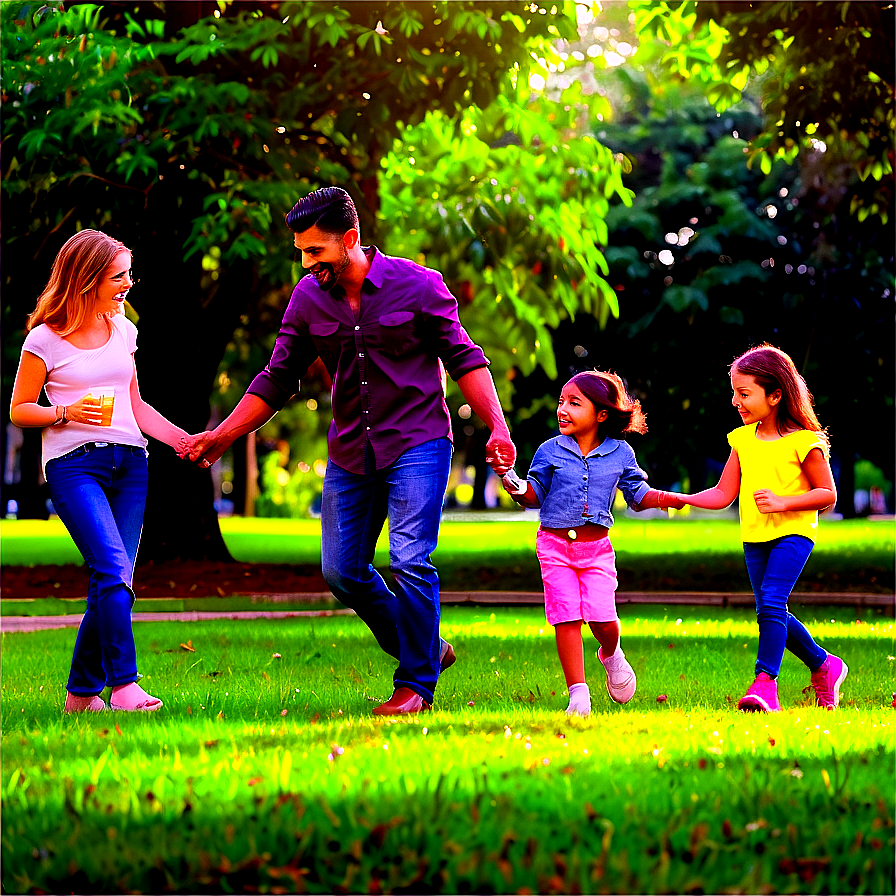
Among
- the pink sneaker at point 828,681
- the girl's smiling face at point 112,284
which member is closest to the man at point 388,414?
the girl's smiling face at point 112,284

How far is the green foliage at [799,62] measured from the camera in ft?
41.5

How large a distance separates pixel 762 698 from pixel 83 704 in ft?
10.5

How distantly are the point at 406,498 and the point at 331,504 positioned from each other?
0.44 m

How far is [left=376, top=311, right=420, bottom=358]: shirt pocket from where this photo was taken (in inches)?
239

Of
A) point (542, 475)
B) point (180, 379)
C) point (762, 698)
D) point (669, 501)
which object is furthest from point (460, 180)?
point (762, 698)

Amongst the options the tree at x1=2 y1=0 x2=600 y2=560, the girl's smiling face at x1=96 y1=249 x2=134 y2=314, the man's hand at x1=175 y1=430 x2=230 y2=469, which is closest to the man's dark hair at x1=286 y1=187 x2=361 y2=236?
the girl's smiling face at x1=96 y1=249 x2=134 y2=314

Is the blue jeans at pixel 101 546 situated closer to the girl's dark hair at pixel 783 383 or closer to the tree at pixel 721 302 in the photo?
the girl's dark hair at pixel 783 383

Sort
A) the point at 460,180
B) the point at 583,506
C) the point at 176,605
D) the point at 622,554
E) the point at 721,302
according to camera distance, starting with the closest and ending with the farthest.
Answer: the point at 583,506
the point at 176,605
the point at 460,180
the point at 622,554
the point at 721,302

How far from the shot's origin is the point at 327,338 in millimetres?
6180

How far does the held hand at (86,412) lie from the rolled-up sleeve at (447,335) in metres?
1.59

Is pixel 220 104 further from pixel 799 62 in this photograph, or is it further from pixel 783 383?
pixel 783 383

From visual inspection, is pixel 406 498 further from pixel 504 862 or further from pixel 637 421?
pixel 504 862

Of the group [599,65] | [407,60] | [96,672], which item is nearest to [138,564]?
[407,60]

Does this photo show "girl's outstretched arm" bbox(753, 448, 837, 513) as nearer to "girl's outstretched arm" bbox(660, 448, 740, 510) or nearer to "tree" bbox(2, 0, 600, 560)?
"girl's outstretched arm" bbox(660, 448, 740, 510)
